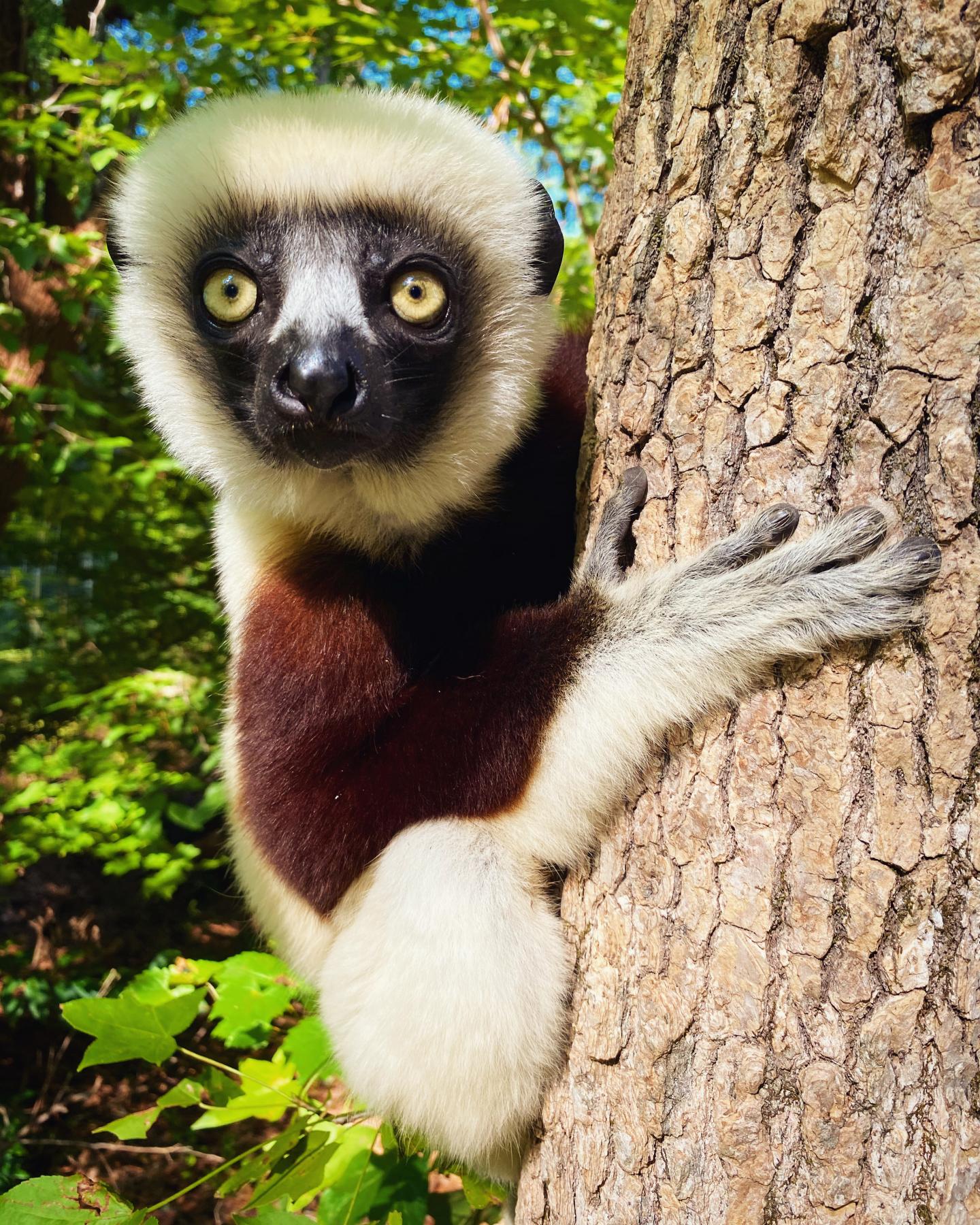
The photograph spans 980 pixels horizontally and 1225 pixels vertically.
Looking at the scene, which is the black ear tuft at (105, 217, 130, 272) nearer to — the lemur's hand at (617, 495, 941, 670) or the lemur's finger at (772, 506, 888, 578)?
the lemur's hand at (617, 495, 941, 670)

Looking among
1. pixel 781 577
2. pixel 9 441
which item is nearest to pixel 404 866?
pixel 781 577

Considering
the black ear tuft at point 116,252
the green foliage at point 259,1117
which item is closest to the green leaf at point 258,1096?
the green foliage at point 259,1117

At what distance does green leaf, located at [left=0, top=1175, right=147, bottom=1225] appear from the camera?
5.96ft

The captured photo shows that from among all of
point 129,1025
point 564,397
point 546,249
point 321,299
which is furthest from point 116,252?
point 129,1025

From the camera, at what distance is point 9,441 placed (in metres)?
4.86

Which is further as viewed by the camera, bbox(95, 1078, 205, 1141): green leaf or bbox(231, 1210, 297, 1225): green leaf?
bbox(95, 1078, 205, 1141): green leaf

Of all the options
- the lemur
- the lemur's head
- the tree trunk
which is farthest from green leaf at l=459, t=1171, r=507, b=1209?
the lemur's head

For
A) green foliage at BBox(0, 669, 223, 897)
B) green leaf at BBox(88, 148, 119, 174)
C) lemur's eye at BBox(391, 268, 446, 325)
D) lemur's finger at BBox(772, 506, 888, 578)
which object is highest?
green leaf at BBox(88, 148, 119, 174)

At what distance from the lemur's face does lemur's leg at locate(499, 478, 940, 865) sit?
690 millimetres

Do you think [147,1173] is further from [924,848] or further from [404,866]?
[924,848]

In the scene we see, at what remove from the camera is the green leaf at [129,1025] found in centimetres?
208

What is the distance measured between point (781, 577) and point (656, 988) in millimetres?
835

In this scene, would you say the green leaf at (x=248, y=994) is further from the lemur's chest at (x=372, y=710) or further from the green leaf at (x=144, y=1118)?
the lemur's chest at (x=372, y=710)

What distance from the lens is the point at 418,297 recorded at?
2447mm
